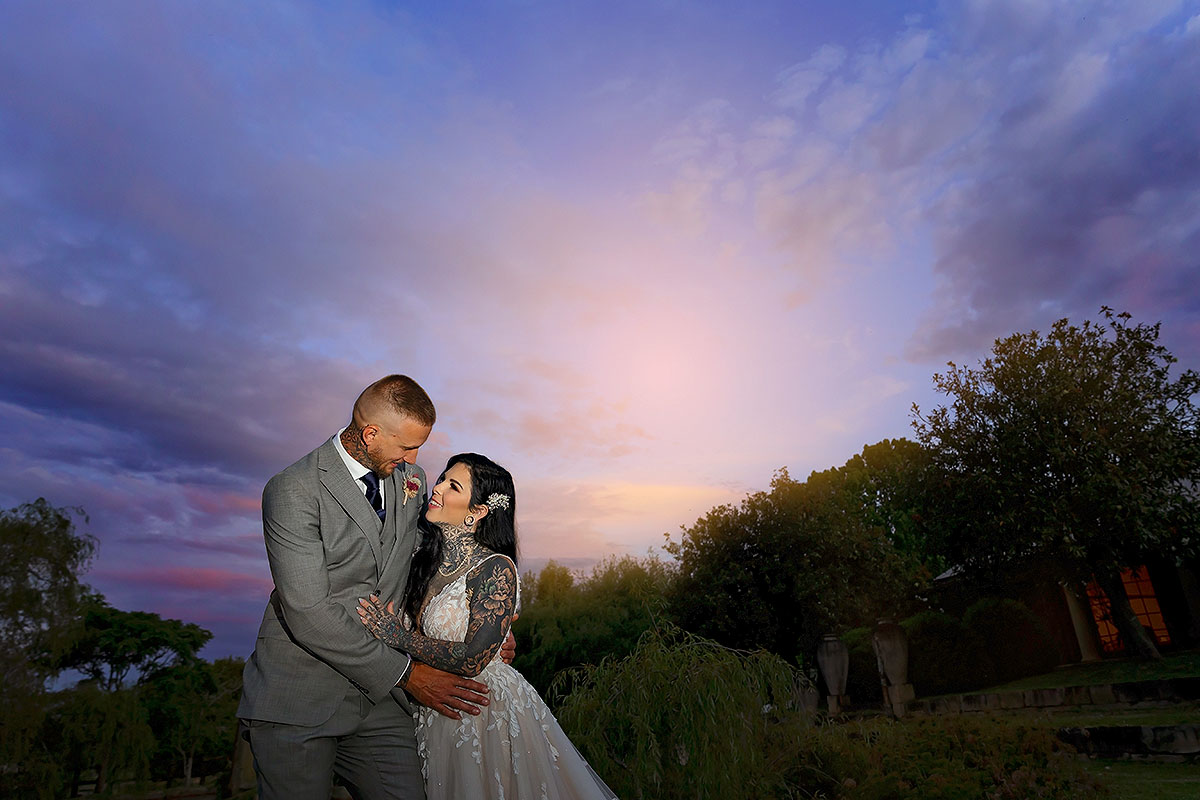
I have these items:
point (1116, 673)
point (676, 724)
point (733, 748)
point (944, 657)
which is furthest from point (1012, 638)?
point (676, 724)

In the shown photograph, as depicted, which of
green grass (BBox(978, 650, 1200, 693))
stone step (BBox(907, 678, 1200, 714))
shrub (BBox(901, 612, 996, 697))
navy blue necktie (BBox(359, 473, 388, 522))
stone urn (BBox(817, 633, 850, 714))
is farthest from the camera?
shrub (BBox(901, 612, 996, 697))

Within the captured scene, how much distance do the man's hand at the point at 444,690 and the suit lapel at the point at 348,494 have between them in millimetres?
596

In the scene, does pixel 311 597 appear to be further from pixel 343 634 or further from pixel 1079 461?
pixel 1079 461

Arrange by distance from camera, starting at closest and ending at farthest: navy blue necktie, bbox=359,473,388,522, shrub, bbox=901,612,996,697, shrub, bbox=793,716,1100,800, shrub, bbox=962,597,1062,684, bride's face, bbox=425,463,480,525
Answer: navy blue necktie, bbox=359,473,388,522 < bride's face, bbox=425,463,480,525 < shrub, bbox=793,716,1100,800 < shrub, bbox=901,612,996,697 < shrub, bbox=962,597,1062,684

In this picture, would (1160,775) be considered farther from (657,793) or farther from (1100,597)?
(1100,597)

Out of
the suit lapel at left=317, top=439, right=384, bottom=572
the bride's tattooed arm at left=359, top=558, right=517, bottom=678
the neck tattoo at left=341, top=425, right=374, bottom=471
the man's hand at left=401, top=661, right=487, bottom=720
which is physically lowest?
the man's hand at left=401, top=661, right=487, bottom=720

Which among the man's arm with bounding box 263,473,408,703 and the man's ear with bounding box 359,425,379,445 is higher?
the man's ear with bounding box 359,425,379,445

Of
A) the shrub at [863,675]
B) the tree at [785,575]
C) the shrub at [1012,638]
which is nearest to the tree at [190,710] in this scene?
the tree at [785,575]

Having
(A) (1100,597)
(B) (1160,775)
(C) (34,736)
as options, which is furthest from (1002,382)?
(C) (34,736)

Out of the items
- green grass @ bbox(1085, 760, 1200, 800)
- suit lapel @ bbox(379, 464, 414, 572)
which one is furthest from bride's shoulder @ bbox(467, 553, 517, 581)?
green grass @ bbox(1085, 760, 1200, 800)

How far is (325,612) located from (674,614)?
2206 centimetres

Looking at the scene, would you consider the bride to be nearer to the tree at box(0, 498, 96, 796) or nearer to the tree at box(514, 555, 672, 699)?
the tree at box(514, 555, 672, 699)

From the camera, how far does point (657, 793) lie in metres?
7.41

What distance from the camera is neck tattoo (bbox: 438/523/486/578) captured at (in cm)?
397
